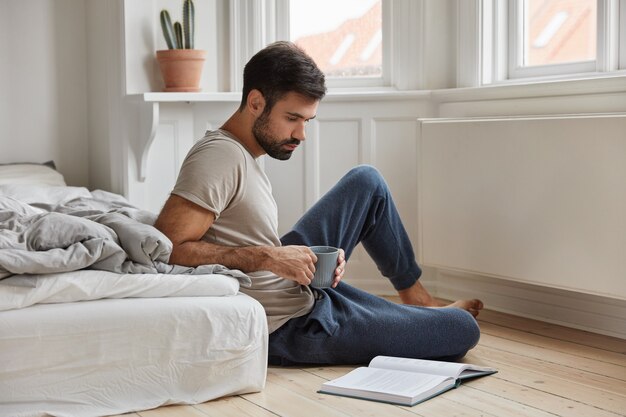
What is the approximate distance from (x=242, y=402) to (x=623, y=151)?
1.35 metres

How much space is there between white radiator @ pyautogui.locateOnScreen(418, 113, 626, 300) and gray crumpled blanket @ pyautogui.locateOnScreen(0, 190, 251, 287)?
45.0 inches

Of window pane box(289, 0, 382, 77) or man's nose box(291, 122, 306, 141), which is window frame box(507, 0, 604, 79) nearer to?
window pane box(289, 0, 382, 77)

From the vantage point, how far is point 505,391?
2135mm

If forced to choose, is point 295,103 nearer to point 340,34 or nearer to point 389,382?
point 389,382

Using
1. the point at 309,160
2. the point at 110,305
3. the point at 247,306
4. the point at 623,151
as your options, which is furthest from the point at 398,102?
the point at 110,305

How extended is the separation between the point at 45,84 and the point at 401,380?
2.29m

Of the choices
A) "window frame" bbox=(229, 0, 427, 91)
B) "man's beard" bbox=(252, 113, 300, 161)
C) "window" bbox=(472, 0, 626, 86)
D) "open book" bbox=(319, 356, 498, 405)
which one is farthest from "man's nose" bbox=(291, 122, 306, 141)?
"window frame" bbox=(229, 0, 427, 91)

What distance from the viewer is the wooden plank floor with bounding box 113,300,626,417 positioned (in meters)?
1.97

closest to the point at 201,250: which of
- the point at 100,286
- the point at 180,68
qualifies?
the point at 100,286

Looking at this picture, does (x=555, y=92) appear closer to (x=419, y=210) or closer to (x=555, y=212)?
(x=555, y=212)

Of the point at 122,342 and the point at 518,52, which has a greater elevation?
the point at 518,52

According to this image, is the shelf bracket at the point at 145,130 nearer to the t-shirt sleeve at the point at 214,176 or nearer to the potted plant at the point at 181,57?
the potted plant at the point at 181,57

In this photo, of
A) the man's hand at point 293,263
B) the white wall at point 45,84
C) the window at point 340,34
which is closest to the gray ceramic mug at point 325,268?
the man's hand at point 293,263

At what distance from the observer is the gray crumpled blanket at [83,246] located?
182 cm
